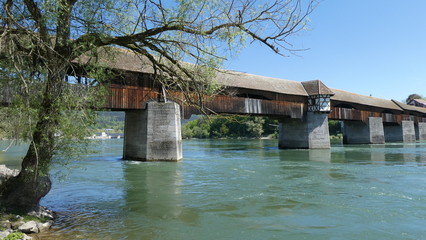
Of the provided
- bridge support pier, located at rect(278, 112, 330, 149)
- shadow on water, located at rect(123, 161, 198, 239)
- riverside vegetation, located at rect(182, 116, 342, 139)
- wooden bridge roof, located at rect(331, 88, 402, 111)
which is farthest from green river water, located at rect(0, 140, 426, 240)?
riverside vegetation, located at rect(182, 116, 342, 139)

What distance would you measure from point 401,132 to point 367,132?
28.5 ft

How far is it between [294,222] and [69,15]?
4.70m

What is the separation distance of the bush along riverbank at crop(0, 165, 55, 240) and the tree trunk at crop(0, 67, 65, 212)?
0.50 feet

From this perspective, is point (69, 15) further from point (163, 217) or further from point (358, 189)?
point (358, 189)

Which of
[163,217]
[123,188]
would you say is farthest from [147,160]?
[163,217]

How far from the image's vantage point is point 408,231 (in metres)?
4.70

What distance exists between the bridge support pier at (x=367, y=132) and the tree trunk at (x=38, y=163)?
108ft

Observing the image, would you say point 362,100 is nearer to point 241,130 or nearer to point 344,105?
point 344,105

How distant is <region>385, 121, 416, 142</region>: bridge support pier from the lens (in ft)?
125

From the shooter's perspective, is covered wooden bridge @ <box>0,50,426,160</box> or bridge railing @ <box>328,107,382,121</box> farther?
bridge railing @ <box>328,107,382,121</box>

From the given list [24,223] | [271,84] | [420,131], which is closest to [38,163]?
[24,223]

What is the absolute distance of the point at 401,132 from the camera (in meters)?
38.2

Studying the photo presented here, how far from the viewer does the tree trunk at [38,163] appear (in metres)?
4.45

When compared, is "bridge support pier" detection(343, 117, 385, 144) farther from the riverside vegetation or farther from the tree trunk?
the tree trunk
